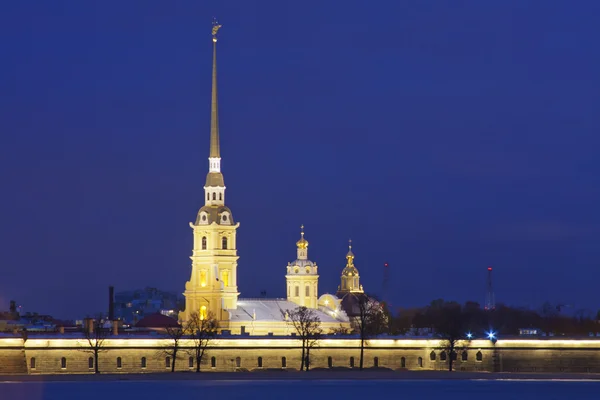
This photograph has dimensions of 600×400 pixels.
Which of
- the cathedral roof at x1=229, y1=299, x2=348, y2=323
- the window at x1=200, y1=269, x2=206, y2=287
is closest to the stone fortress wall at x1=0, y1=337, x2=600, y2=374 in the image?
the cathedral roof at x1=229, y1=299, x2=348, y2=323

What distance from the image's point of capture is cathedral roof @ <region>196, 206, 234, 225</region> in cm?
16312

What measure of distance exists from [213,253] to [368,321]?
50.8 feet

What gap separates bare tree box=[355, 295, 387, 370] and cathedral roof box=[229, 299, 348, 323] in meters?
3.40

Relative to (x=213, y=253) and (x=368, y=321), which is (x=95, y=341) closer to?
(x=213, y=253)

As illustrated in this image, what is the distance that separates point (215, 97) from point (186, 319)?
21115mm

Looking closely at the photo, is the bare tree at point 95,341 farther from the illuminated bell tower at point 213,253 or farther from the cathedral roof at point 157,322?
the illuminated bell tower at point 213,253

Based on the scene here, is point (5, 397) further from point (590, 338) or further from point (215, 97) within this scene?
point (215, 97)

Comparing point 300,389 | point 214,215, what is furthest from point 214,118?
point 300,389

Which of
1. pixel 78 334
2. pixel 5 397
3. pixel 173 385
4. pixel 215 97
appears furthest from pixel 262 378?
pixel 215 97

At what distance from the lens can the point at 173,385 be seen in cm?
11612

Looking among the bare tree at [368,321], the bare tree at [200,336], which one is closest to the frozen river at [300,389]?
the bare tree at [200,336]

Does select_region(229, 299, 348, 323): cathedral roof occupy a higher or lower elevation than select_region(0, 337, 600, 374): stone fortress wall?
higher

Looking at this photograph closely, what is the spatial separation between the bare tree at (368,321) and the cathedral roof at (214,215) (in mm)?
14340

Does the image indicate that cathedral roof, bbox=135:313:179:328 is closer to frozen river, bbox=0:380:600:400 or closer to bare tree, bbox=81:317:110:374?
A: bare tree, bbox=81:317:110:374
